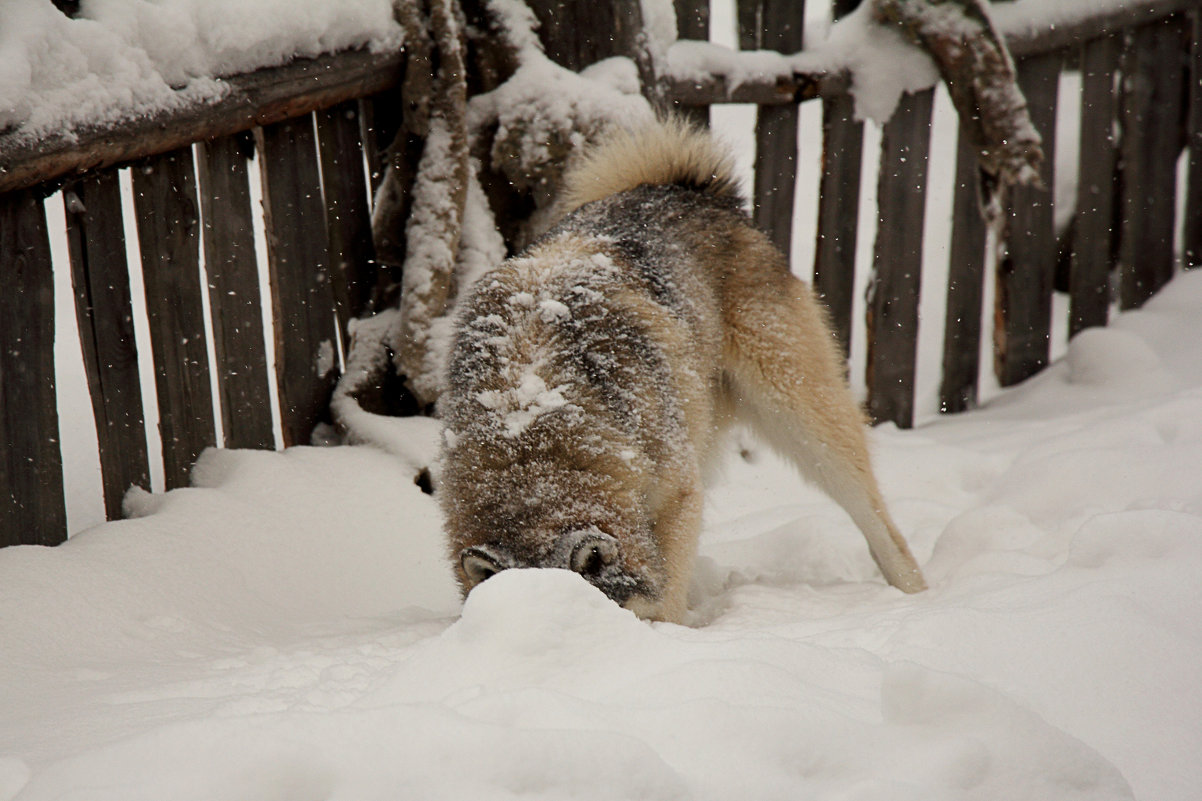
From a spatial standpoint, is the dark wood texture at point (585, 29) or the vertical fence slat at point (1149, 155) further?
the vertical fence slat at point (1149, 155)

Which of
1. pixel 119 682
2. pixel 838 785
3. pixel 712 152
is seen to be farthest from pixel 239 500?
pixel 838 785

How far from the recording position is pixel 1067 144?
27.1 feet

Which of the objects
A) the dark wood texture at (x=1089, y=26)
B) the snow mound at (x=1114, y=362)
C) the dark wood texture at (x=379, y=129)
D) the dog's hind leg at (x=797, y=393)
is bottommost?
the snow mound at (x=1114, y=362)

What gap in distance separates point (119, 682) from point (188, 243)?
1.87 metres

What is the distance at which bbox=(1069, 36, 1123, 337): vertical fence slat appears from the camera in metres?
6.07

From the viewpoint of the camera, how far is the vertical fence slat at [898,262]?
17.9 ft

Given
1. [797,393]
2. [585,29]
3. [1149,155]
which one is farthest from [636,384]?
[1149,155]

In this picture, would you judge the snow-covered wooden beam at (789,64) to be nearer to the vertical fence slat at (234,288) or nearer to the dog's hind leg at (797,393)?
the dog's hind leg at (797,393)

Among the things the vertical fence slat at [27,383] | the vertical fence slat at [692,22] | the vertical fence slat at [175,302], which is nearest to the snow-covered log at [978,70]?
the vertical fence slat at [692,22]

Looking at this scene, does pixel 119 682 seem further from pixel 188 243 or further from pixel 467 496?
pixel 188 243

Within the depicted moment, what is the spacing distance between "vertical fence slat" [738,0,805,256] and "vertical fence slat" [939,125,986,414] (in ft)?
3.64

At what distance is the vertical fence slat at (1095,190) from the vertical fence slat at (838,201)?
177 cm

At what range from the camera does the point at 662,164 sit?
3.98 m

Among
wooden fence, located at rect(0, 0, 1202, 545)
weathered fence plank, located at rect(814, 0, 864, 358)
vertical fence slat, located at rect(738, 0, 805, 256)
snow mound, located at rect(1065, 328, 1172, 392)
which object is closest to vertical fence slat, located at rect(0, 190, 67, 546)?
wooden fence, located at rect(0, 0, 1202, 545)
